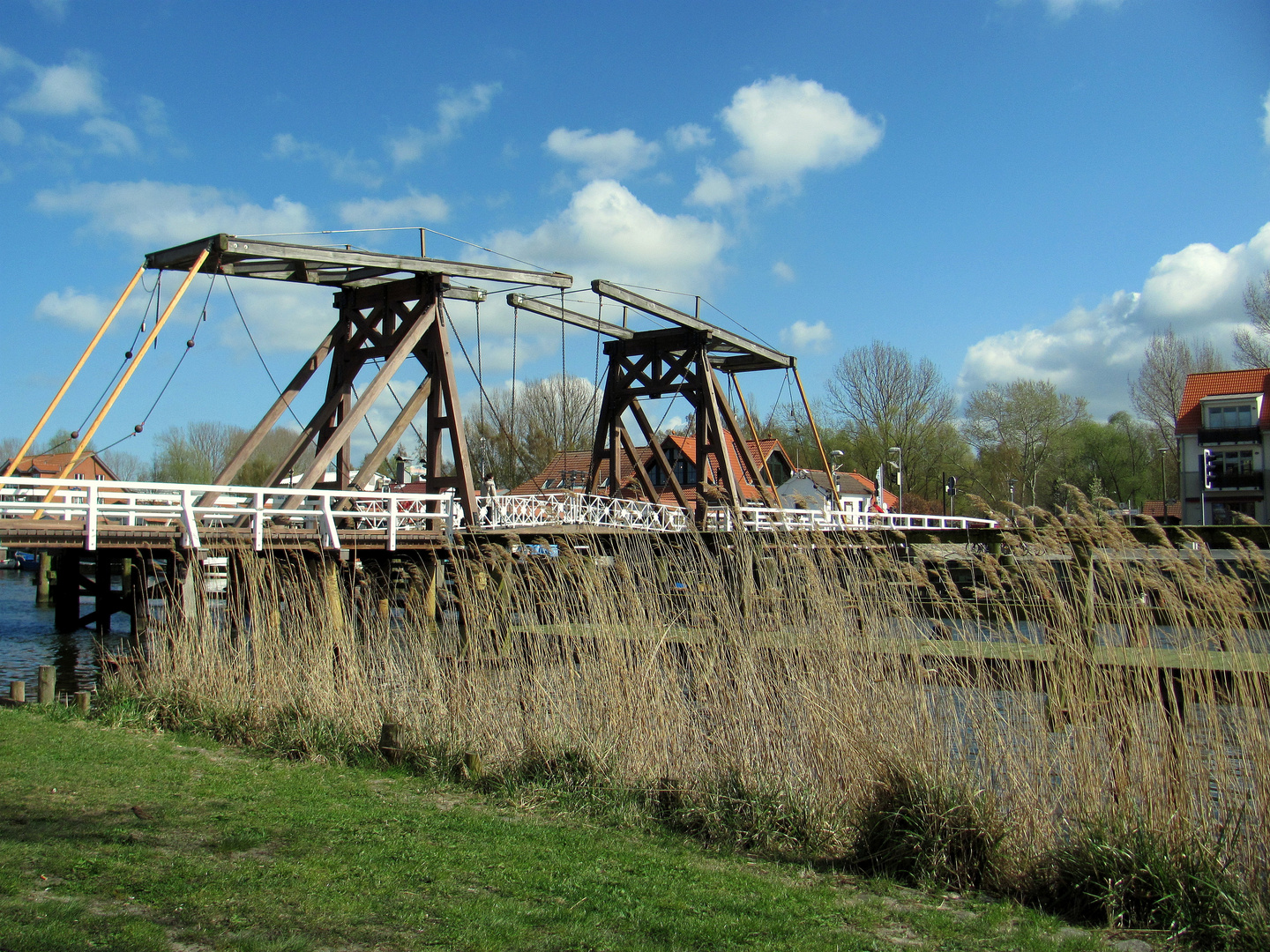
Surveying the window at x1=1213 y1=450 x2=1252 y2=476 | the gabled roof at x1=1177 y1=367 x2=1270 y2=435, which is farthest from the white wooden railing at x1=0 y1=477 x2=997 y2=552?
the gabled roof at x1=1177 y1=367 x2=1270 y2=435

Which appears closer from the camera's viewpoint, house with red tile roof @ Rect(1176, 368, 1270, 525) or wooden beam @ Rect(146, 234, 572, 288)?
wooden beam @ Rect(146, 234, 572, 288)

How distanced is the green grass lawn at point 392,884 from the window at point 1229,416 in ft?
160

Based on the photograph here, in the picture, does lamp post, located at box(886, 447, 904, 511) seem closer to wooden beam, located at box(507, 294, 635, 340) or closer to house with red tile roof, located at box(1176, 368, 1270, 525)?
house with red tile roof, located at box(1176, 368, 1270, 525)

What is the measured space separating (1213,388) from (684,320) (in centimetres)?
3762

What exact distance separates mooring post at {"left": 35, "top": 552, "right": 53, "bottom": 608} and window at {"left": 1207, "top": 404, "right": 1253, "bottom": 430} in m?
48.0

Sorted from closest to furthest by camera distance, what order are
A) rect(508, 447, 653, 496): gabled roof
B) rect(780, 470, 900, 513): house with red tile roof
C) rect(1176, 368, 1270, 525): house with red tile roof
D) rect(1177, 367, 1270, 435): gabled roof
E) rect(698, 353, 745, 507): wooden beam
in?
rect(698, 353, 745, 507): wooden beam < rect(780, 470, 900, 513): house with red tile roof < rect(508, 447, 653, 496): gabled roof < rect(1176, 368, 1270, 525): house with red tile roof < rect(1177, 367, 1270, 435): gabled roof

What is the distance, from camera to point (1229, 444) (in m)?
44.9

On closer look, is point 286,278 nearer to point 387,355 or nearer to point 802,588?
point 387,355

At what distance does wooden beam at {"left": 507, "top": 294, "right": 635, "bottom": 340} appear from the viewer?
63.4ft

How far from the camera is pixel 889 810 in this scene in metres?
4.77

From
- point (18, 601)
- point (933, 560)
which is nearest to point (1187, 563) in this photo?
point (933, 560)

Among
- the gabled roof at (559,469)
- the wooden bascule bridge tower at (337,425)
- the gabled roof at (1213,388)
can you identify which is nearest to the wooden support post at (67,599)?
the wooden bascule bridge tower at (337,425)

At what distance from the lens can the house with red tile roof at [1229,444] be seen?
43969mm

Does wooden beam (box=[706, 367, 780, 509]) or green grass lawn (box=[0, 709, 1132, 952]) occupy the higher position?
wooden beam (box=[706, 367, 780, 509])
